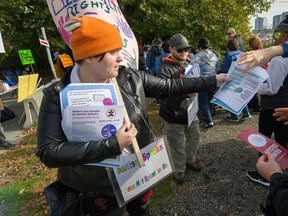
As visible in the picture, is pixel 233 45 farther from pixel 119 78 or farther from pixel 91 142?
pixel 91 142

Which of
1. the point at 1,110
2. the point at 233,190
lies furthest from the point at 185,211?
the point at 1,110

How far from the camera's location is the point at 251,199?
278 centimetres

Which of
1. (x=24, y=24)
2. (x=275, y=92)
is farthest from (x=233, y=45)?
(x=24, y=24)

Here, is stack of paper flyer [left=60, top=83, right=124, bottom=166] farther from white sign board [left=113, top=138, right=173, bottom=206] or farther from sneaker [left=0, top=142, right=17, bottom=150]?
sneaker [left=0, top=142, right=17, bottom=150]

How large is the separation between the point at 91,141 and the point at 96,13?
1064mm

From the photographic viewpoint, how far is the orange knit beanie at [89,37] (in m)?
1.36

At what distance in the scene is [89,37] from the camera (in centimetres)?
135

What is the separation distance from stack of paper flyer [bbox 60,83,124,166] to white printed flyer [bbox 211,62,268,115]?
0.88 metres

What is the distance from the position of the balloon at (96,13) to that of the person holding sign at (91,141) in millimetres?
333

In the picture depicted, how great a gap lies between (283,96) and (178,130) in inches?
51.1

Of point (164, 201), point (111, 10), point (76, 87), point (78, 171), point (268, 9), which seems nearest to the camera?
point (76, 87)

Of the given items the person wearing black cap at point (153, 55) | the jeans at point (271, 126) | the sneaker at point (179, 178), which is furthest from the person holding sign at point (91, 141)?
the person wearing black cap at point (153, 55)

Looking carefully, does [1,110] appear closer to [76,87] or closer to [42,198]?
[42,198]

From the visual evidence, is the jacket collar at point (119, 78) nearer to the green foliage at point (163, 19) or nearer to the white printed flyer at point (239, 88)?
the white printed flyer at point (239, 88)
